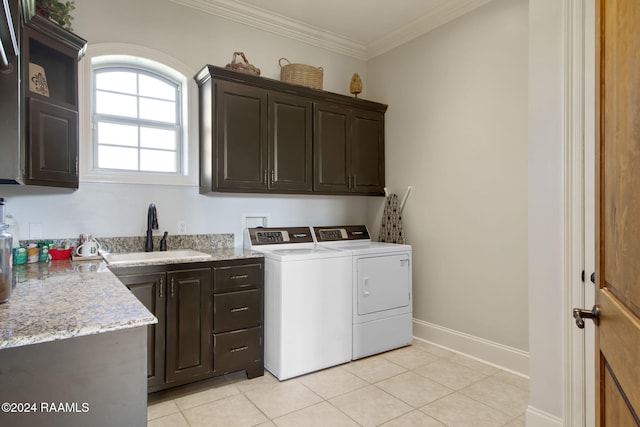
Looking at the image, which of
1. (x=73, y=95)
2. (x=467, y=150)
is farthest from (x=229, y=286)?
(x=467, y=150)

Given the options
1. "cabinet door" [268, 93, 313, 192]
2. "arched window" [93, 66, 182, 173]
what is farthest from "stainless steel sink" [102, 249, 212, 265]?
"cabinet door" [268, 93, 313, 192]

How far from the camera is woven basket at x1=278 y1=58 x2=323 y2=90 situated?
335 cm

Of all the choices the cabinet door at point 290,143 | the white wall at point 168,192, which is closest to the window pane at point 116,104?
the white wall at point 168,192

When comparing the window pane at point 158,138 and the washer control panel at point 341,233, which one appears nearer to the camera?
the window pane at point 158,138

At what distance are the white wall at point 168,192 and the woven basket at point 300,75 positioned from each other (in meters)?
0.21

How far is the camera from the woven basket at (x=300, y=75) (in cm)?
335

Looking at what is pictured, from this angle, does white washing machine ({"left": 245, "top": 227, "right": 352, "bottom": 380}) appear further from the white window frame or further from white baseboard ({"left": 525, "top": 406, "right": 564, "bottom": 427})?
white baseboard ({"left": 525, "top": 406, "right": 564, "bottom": 427})

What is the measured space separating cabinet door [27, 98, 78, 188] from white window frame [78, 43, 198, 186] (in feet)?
0.99

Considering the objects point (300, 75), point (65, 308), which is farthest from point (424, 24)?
point (65, 308)

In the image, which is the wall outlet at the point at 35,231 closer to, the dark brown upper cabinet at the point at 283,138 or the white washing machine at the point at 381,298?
the dark brown upper cabinet at the point at 283,138

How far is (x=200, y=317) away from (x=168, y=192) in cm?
109

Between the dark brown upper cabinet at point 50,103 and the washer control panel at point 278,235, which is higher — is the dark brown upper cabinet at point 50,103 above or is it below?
above

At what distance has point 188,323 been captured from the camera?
2.45 metres

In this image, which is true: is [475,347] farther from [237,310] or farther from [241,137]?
[241,137]
